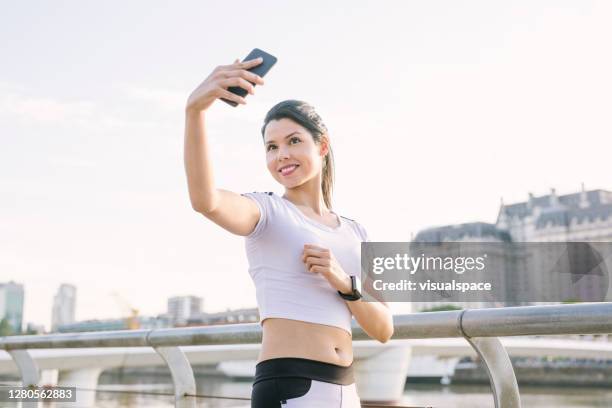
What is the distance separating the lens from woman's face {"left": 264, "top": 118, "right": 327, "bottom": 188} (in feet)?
6.13

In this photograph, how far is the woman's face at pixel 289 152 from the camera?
1867 millimetres

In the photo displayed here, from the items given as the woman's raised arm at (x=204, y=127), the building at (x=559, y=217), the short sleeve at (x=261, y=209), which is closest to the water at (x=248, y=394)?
the short sleeve at (x=261, y=209)

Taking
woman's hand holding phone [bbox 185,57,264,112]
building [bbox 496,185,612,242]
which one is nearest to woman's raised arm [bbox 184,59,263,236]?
woman's hand holding phone [bbox 185,57,264,112]

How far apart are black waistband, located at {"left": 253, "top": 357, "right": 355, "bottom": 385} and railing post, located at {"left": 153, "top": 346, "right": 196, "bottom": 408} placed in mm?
1503

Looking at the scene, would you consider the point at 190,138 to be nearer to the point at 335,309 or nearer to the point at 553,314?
the point at 335,309

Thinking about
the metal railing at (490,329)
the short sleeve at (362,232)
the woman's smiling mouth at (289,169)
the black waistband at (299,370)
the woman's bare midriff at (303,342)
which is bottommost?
the black waistband at (299,370)

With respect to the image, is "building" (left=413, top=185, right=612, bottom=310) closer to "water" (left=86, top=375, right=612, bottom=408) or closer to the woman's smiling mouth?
"water" (left=86, top=375, right=612, bottom=408)

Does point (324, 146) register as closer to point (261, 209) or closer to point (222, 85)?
point (261, 209)

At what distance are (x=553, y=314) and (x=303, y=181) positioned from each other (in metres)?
0.81

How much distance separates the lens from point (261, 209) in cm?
174

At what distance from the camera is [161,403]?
3287 millimetres

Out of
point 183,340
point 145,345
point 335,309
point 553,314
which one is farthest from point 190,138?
point 145,345

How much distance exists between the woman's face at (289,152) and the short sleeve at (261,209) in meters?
0.12

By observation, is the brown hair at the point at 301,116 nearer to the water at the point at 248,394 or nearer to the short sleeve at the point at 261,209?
the short sleeve at the point at 261,209
